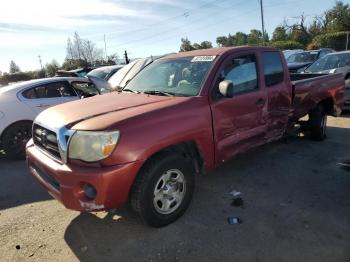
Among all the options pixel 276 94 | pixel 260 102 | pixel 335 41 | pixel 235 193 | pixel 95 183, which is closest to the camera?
pixel 95 183

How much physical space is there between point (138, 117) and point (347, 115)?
25.1ft

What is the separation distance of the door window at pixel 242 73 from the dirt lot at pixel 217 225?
1.36m

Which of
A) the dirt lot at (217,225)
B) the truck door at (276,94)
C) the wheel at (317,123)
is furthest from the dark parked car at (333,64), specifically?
the dirt lot at (217,225)

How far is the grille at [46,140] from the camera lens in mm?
3689

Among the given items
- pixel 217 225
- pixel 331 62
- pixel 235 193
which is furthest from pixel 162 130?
pixel 331 62

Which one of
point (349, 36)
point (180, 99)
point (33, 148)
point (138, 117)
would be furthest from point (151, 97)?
point (349, 36)

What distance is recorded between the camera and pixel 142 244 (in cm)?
359

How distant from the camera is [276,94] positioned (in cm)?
525

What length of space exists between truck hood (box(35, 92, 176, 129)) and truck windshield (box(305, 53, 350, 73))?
805cm

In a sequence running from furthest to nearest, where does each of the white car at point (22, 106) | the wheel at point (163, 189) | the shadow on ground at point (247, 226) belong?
1. the white car at point (22, 106)
2. the wheel at point (163, 189)
3. the shadow on ground at point (247, 226)

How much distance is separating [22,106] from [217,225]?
16.3 ft

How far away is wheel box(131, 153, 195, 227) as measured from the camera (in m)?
3.55

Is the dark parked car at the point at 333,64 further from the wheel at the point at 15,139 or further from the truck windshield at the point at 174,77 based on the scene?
the wheel at the point at 15,139

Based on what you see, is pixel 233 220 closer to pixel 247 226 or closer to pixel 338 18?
pixel 247 226
